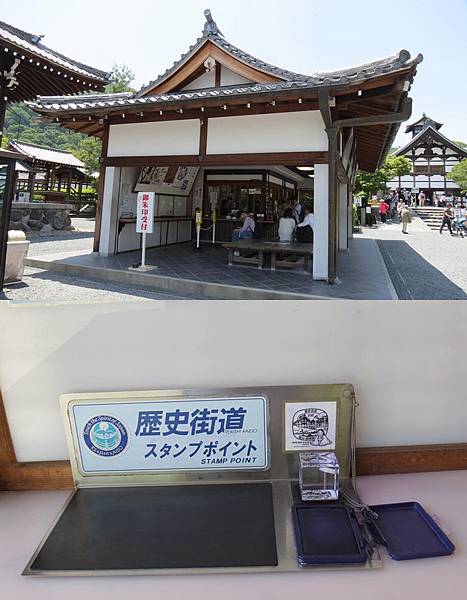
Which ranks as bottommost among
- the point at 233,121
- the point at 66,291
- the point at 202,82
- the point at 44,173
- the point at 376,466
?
the point at 376,466

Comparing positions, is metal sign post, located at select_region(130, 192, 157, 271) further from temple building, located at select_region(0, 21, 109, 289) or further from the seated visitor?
the seated visitor

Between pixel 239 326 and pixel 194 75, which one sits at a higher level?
pixel 194 75

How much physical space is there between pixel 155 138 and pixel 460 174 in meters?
3.28

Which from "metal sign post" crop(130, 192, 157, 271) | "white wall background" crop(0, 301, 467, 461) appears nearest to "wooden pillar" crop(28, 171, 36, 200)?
"white wall background" crop(0, 301, 467, 461)

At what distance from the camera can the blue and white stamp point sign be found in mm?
1210

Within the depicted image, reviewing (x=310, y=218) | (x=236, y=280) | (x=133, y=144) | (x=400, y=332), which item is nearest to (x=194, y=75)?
(x=133, y=144)

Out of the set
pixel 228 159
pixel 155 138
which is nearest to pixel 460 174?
pixel 228 159

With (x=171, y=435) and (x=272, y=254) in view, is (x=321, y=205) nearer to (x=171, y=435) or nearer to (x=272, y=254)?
(x=272, y=254)

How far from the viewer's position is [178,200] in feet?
22.7

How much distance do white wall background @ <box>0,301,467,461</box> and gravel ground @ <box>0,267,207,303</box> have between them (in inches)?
2.1

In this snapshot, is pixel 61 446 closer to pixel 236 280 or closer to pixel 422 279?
pixel 236 280

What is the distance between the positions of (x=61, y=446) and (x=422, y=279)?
1441 millimetres

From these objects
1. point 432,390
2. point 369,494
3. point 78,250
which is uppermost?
point 78,250

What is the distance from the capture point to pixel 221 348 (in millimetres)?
1192
